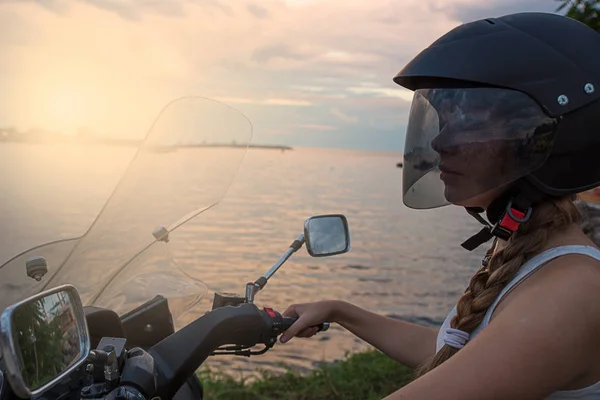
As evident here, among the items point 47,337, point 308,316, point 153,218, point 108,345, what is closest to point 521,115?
point 308,316

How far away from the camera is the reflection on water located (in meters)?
4.30

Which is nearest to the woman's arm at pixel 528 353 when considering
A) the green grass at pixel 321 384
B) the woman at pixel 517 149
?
the woman at pixel 517 149

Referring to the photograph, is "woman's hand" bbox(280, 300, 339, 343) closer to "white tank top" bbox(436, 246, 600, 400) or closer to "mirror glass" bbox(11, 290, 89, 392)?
"white tank top" bbox(436, 246, 600, 400)

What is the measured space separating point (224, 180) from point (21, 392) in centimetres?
129

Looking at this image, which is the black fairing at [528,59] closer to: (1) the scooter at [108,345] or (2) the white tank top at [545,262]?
Result: (2) the white tank top at [545,262]

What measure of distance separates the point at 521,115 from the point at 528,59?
0.56ft

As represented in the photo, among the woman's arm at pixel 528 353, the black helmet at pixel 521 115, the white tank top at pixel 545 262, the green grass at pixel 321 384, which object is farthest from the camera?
the green grass at pixel 321 384

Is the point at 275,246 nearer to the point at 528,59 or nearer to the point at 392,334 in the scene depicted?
the point at 392,334

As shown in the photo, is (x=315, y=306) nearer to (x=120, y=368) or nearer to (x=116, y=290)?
(x=116, y=290)

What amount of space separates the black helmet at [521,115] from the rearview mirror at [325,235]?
0.56 metres

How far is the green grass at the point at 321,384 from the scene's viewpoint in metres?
5.48

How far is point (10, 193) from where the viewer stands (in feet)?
10.7

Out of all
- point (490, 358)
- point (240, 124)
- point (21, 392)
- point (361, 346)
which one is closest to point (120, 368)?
point (21, 392)

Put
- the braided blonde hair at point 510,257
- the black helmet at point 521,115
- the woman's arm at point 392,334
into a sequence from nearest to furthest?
1. the braided blonde hair at point 510,257
2. the black helmet at point 521,115
3. the woman's arm at point 392,334
